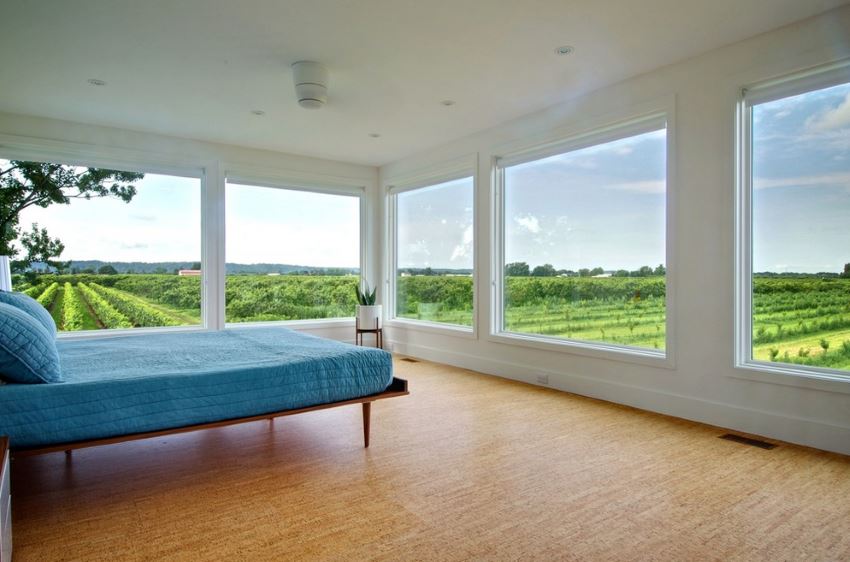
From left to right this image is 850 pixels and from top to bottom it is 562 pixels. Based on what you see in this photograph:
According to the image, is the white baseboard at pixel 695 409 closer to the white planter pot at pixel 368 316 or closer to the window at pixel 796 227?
the window at pixel 796 227

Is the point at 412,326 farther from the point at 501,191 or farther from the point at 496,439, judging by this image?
the point at 496,439

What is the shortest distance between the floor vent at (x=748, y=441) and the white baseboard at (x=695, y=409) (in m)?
0.11

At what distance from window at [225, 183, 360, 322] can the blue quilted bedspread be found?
2.64 meters

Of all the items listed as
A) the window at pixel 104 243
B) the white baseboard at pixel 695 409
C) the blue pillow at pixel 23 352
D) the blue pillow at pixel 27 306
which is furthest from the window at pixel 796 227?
the window at pixel 104 243

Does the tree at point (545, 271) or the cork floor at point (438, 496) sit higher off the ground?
the tree at point (545, 271)

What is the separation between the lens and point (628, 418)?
341cm

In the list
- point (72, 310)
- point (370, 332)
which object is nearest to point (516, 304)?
Answer: point (370, 332)

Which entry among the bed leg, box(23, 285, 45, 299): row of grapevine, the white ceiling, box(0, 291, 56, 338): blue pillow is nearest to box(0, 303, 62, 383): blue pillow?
box(0, 291, 56, 338): blue pillow

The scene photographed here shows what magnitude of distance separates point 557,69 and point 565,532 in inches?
119

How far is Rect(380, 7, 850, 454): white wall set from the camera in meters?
2.82

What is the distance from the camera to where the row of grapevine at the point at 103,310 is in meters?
4.95

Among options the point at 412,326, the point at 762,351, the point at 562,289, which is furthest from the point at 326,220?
the point at 762,351

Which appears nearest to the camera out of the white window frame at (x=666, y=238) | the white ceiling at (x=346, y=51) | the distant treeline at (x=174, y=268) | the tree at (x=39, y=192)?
the white ceiling at (x=346, y=51)

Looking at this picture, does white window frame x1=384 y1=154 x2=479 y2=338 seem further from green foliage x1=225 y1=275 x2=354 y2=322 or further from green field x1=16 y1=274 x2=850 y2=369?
green foliage x1=225 y1=275 x2=354 y2=322
